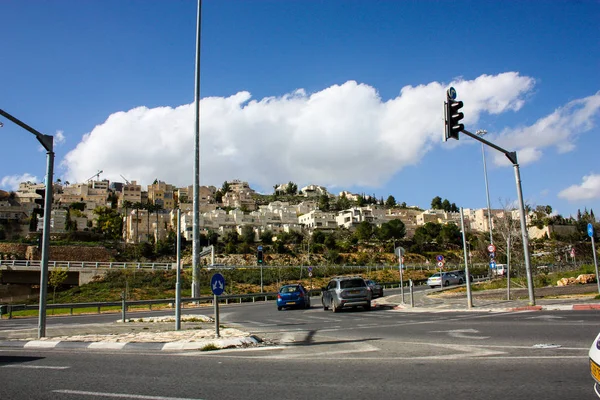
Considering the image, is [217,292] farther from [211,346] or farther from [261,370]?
[261,370]

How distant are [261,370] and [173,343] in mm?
4216

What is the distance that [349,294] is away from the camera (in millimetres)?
22406

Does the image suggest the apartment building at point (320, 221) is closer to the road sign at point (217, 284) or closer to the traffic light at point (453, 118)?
the traffic light at point (453, 118)

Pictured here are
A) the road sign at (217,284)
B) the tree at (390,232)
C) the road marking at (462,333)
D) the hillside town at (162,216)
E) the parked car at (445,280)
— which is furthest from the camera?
the hillside town at (162,216)

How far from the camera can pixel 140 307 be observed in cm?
3988

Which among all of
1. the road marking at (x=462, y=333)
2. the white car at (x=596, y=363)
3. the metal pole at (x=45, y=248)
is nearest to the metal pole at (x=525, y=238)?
the road marking at (x=462, y=333)

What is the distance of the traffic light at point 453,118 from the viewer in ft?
46.3

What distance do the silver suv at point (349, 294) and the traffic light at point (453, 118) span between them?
10860mm

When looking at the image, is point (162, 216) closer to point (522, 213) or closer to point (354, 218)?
point (354, 218)

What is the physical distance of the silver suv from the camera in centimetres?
2234

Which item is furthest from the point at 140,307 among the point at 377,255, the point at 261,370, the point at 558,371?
the point at 377,255

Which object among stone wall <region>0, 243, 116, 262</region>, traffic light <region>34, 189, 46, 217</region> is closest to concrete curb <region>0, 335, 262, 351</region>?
traffic light <region>34, 189, 46, 217</region>

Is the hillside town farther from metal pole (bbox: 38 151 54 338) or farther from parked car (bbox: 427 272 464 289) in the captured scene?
metal pole (bbox: 38 151 54 338)

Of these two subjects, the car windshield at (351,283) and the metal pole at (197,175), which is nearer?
the car windshield at (351,283)
